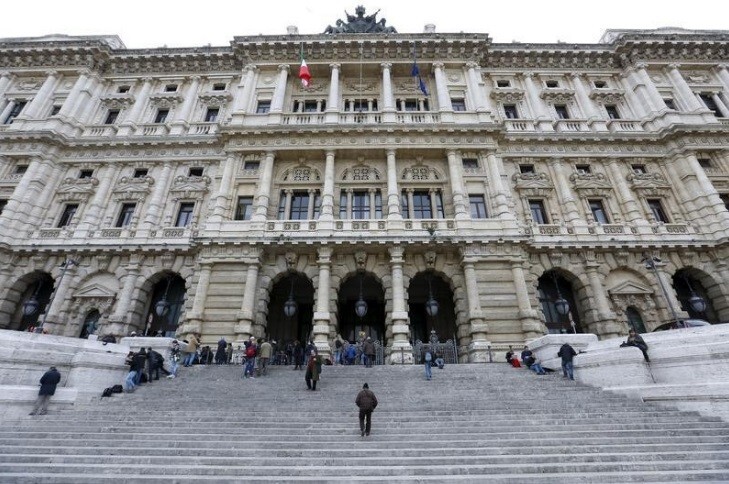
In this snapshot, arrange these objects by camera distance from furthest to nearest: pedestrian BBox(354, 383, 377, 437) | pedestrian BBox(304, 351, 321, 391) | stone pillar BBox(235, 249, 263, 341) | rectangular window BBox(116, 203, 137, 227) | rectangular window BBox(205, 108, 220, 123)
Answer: rectangular window BBox(205, 108, 220, 123)
rectangular window BBox(116, 203, 137, 227)
stone pillar BBox(235, 249, 263, 341)
pedestrian BBox(304, 351, 321, 391)
pedestrian BBox(354, 383, 377, 437)

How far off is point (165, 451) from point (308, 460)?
3.07 m

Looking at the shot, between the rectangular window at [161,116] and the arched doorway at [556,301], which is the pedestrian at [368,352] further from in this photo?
the rectangular window at [161,116]

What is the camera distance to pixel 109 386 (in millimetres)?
11391

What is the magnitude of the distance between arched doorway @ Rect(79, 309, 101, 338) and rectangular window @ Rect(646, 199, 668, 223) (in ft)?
109

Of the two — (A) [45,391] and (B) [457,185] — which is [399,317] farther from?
(A) [45,391]

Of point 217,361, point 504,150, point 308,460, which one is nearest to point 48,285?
point 217,361

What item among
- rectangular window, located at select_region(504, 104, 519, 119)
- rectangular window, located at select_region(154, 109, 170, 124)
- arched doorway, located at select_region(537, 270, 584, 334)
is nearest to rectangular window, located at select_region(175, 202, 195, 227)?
rectangular window, located at select_region(154, 109, 170, 124)

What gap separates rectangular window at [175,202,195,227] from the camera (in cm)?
2180

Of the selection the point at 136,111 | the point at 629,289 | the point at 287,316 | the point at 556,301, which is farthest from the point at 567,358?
the point at 136,111

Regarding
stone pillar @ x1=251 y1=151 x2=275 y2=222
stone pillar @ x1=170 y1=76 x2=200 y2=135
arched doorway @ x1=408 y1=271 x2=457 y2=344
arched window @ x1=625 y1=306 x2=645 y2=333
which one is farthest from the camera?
stone pillar @ x1=170 y1=76 x2=200 y2=135

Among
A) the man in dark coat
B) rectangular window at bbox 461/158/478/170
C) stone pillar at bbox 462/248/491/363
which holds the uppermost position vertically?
rectangular window at bbox 461/158/478/170

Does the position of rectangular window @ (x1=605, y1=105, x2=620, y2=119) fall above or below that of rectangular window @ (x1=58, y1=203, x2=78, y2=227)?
above

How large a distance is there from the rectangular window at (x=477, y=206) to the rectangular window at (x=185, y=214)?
686 inches

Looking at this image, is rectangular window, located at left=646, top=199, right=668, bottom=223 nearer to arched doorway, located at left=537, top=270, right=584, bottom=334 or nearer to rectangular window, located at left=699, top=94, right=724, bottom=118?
arched doorway, located at left=537, top=270, right=584, bottom=334
